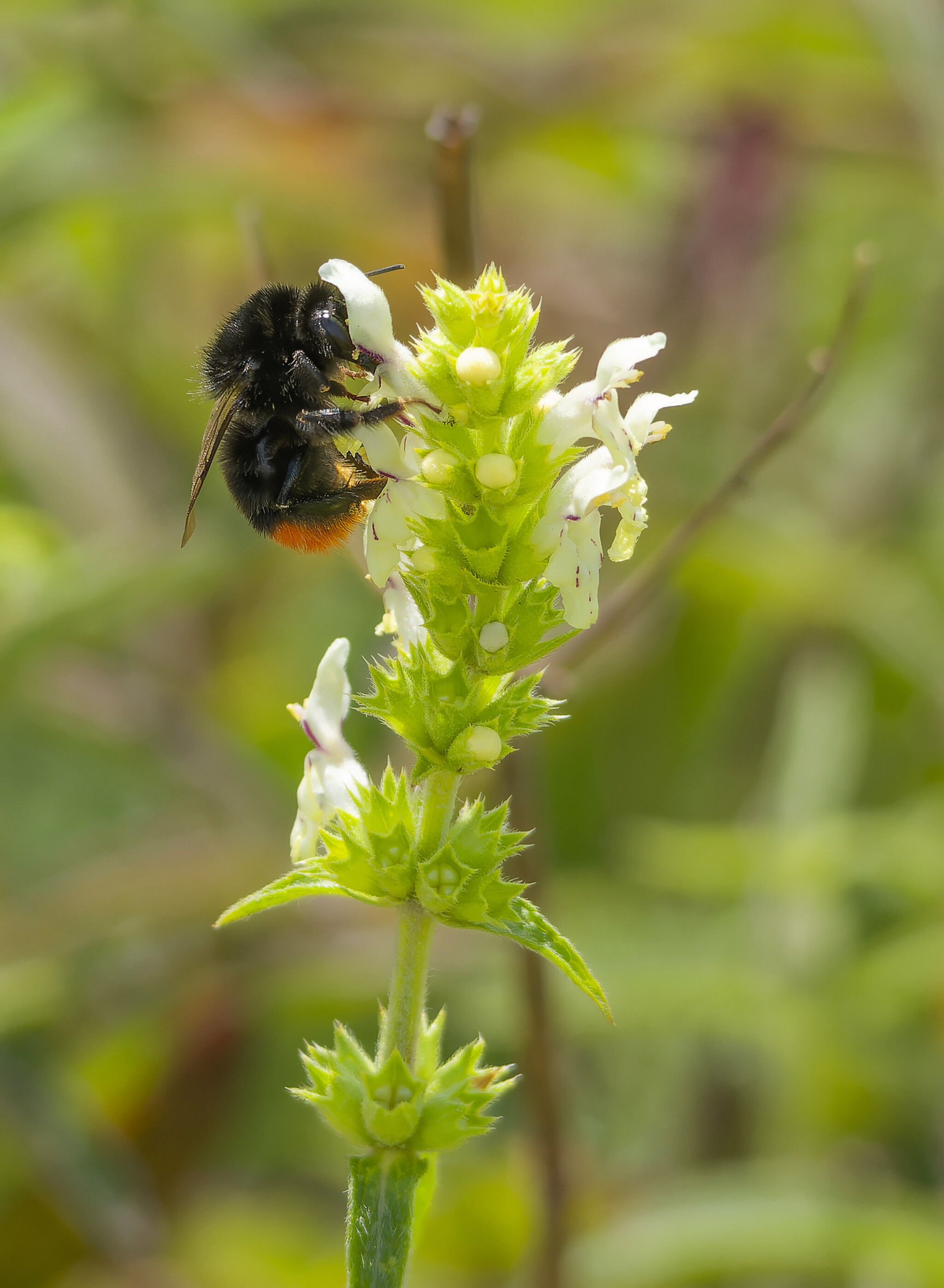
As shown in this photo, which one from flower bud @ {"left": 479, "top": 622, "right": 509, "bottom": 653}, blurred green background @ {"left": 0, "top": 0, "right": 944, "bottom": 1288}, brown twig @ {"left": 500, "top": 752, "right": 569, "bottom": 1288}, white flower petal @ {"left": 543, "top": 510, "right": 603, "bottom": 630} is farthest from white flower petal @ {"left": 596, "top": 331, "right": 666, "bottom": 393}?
blurred green background @ {"left": 0, "top": 0, "right": 944, "bottom": 1288}

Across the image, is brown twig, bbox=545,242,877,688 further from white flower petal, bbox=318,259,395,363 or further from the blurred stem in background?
white flower petal, bbox=318,259,395,363

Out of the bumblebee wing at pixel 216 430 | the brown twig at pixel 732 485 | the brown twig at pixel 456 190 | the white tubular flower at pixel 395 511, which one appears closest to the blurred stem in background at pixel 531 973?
the brown twig at pixel 456 190

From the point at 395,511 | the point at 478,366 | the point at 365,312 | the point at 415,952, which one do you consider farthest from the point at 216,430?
the point at 415,952

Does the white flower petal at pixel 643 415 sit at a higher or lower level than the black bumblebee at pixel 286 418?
lower

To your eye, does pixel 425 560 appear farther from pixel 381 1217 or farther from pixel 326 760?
pixel 381 1217

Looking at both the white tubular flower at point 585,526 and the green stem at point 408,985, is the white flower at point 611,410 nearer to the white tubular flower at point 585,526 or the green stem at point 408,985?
the white tubular flower at point 585,526

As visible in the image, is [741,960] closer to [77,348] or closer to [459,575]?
[459,575]
